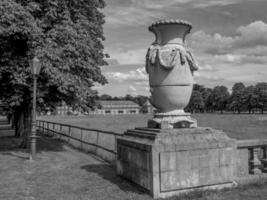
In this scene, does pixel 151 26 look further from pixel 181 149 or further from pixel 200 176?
pixel 200 176

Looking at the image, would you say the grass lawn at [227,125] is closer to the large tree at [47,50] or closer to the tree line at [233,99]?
the large tree at [47,50]

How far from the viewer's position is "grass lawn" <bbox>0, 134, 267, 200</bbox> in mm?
5332

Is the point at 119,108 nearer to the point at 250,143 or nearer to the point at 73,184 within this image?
the point at 73,184

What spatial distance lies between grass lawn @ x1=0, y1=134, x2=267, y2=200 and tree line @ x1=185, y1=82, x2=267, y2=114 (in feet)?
209

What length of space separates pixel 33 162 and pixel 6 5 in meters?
5.33

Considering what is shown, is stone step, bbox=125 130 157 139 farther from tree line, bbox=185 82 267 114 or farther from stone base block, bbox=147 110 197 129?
tree line, bbox=185 82 267 114

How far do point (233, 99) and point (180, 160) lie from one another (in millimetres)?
107486

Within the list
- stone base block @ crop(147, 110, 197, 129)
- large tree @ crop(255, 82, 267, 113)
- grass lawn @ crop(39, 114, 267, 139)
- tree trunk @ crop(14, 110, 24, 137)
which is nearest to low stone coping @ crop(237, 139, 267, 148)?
stone base block @ crop(147, 110, 197, 129)

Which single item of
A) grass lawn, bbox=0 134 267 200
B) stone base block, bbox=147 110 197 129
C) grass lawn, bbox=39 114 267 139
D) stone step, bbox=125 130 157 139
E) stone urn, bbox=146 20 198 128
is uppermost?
stone urn, bbox=146 20 198 128

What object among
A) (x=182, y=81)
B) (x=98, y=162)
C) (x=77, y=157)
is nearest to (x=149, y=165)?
(x=182, y=81)

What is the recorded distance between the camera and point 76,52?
1049cm

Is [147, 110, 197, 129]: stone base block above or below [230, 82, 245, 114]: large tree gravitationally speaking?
below

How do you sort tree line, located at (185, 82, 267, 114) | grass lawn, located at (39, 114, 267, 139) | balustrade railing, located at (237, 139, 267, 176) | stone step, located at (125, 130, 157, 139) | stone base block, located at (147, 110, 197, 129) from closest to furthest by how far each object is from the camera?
stone step, located at (125, 130, 157, 139) → stone base block, located at (147, 110, 197, 129) → balustrade railing, located at (237, 139, 267, 176) → grass lawn, located at (39, 114, 267, 139) → tree line, located at (185, 82, 267, 114)

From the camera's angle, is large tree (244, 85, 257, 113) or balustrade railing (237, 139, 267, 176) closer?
balustrade railing (237, 139, 267, 176)
